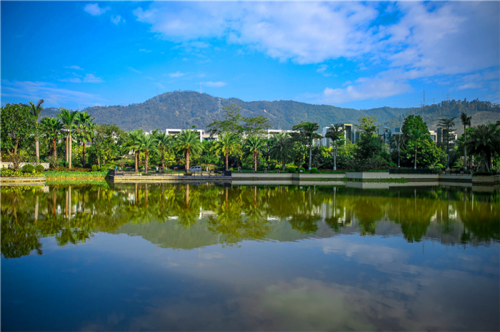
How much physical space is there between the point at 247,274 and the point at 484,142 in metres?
47.9

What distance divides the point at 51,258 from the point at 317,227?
923cm

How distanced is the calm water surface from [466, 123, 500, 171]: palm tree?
3674 cm

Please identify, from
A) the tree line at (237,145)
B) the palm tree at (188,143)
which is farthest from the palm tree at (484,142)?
the palm tree at (188,143)

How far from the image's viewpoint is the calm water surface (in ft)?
17.5

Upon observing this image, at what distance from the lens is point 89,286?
657 cm

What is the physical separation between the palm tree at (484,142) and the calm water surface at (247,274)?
36.7 metres

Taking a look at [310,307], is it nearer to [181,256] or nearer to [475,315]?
[475,315]

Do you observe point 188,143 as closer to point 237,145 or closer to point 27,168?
point 237,145

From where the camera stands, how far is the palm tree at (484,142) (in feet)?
138

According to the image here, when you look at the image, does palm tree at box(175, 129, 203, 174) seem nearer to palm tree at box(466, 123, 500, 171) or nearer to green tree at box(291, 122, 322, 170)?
green tree at box(291, 122, 322, 170)

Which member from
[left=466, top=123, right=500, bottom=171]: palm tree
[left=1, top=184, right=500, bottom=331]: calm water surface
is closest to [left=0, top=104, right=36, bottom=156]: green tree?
[left=1, top=184, right=500, bottom=331]: calm water surface

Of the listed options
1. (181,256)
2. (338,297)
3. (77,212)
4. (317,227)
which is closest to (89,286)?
(181,256)

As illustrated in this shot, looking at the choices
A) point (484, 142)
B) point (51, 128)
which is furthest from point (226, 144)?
point (484, 142)

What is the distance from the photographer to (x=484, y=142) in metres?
41.9
